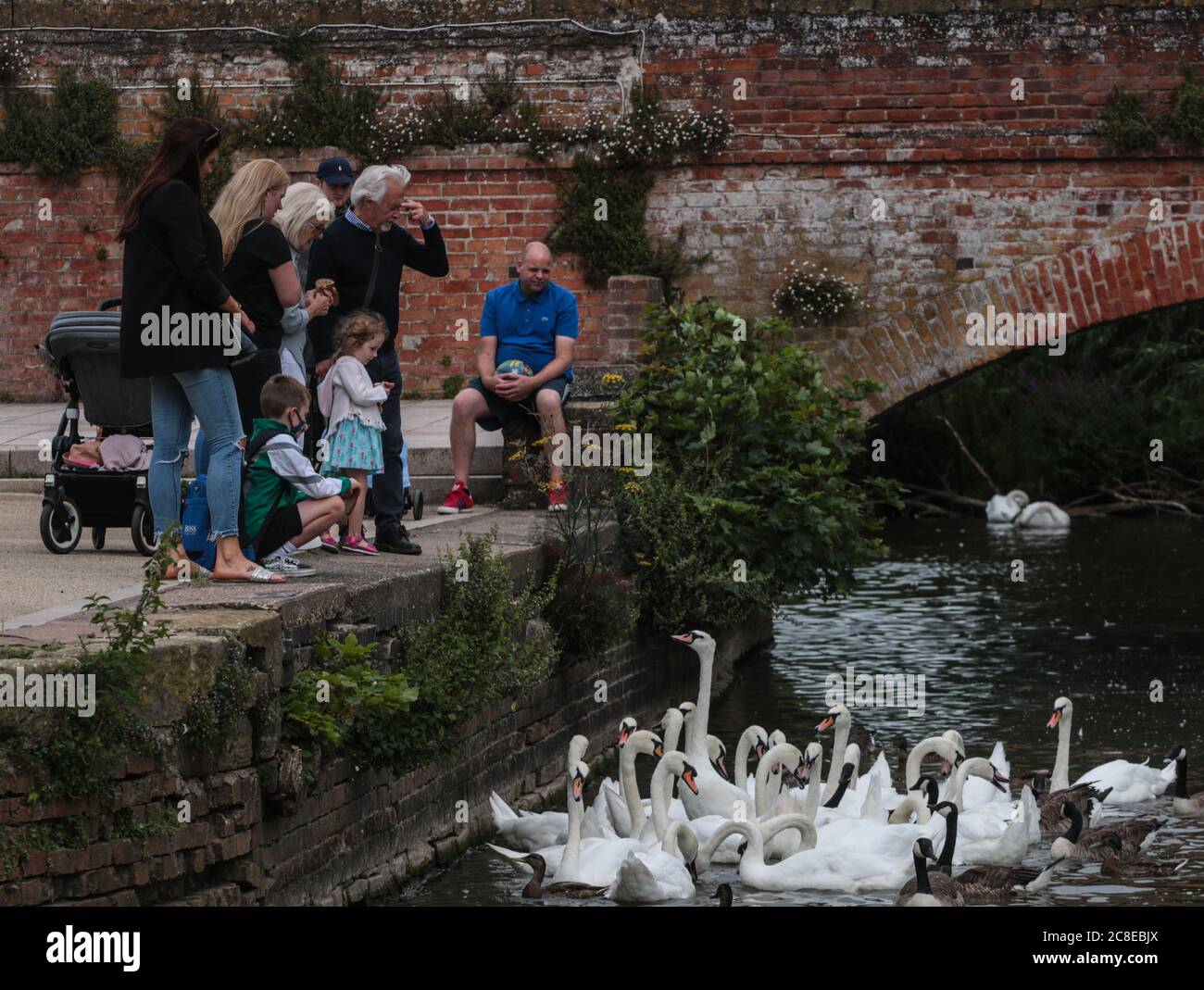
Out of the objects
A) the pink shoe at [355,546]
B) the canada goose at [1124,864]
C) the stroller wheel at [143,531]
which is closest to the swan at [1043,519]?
the canada goose at [1124,864]

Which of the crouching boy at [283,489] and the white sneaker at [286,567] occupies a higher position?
the crouching boy at [283,489]

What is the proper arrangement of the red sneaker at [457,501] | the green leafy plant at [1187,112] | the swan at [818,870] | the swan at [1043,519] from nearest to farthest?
the swan at [818,870], the red sneaker at [457,501], the green leafy plant at [1187,112], the swan at [1043,519]

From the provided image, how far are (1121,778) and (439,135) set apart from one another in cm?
776

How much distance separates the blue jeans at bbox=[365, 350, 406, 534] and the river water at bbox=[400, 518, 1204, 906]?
1562mm

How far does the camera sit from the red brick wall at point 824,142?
13.8m

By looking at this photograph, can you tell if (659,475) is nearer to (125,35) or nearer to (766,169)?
(766,169)

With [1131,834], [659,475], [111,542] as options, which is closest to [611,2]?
[659,475]

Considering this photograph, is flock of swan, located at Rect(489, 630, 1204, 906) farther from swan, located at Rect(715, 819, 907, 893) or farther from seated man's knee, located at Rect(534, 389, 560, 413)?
seated man's knee, located at Rect(534, 389, 560, 413)

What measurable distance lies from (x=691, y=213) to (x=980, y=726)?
17.1 ft

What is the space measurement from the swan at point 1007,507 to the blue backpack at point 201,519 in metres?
16.9

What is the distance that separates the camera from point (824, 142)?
1411 cm

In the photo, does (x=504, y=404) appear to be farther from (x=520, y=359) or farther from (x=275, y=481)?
(x=275, y=481)

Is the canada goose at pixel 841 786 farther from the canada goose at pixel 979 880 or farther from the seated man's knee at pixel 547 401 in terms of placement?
the seated man's knee at pixel 547 401

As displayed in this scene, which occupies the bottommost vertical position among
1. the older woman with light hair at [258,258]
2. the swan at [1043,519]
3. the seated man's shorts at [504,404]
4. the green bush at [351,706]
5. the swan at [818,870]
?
the swan at [818,870]
